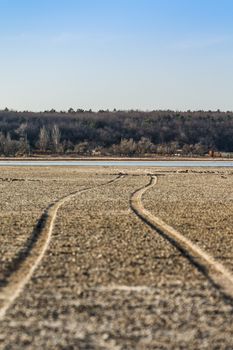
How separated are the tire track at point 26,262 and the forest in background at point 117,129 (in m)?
66.4

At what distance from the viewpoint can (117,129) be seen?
382ft

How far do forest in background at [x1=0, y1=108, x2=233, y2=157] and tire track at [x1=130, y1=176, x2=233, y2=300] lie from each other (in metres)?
65.0

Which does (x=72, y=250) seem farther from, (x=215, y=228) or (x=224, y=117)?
(x=224, y=117)

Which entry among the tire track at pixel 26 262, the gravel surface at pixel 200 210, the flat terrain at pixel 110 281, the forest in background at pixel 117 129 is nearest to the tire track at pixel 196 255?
the flat terrain at pixel 110 281

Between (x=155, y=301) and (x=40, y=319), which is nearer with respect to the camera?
(x=40, y=319)

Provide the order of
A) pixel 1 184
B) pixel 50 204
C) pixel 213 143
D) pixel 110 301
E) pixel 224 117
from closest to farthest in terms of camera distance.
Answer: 1. pixel 110 301
2. pixel 50 204
3. pixel 1 184
4. pixel 213 143
5. pixel 224 117

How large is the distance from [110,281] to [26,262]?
199 centimetres

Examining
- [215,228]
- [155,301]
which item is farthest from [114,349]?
[215,228]

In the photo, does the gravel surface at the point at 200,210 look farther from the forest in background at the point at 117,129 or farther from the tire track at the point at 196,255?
the forest in background at the point at 117,129

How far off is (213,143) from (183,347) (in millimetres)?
101183

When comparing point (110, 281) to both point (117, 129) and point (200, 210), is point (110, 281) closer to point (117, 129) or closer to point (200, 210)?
point (200, 210)

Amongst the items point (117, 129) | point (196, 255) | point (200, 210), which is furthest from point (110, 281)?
point (117, 129)

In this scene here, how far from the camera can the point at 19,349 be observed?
23.7 feet

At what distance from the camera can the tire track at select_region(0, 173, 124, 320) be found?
9.35 m
